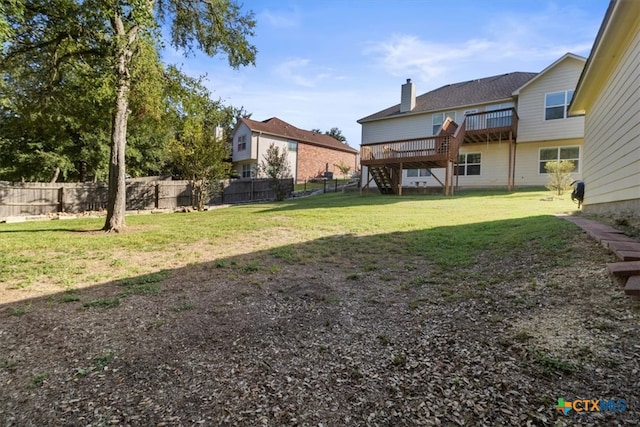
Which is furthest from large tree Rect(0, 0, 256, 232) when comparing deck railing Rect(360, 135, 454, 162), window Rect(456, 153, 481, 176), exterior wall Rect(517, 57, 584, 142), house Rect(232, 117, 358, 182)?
house Rect(232, 117, 358, 182)

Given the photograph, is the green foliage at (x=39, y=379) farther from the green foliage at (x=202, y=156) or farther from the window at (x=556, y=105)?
the window at (x=556, y=105)

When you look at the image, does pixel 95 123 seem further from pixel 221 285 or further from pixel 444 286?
pixel 444 286

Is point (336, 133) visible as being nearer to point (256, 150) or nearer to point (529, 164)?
point (256, 150)

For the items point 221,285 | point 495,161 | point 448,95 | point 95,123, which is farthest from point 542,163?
point 95,123

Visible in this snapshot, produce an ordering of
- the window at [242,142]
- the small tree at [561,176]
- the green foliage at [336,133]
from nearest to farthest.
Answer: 1. the small tree at [561,176]
2. the window at [242,142]
3. the green foliage at [336,133]

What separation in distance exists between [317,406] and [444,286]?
2.44 meters

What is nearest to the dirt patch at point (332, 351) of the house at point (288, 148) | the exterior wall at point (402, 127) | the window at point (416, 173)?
the window at point (416, 173)

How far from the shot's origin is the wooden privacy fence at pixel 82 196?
508 inches

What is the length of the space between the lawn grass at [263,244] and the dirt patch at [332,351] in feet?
2.57

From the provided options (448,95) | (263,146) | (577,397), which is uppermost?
(448,95)

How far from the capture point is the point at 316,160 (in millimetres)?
33438

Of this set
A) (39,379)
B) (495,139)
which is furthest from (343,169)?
(39,379)

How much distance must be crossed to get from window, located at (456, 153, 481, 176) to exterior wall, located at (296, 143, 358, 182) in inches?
616

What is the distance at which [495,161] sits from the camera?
18.2m
